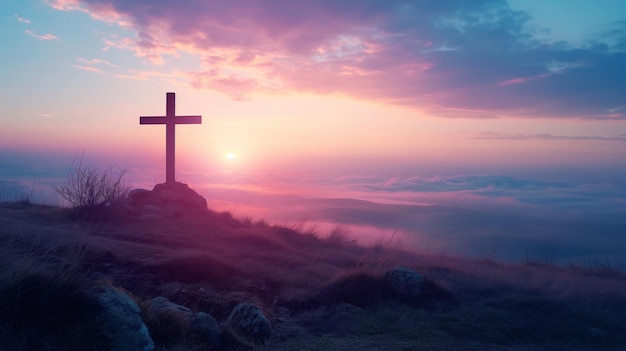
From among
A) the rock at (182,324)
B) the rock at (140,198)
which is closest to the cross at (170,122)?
the rock at (140,198)

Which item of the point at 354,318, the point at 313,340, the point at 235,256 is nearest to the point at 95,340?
the point at 313,340

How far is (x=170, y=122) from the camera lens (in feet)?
55.7

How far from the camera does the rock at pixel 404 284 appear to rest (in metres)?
9.16

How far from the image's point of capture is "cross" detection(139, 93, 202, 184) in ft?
55.2

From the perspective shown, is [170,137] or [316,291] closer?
[316,291]

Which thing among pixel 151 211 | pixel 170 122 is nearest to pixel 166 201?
pixel 151 211

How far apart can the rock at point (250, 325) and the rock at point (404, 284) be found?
297cm

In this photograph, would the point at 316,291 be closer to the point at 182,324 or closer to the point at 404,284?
the point at 404,284

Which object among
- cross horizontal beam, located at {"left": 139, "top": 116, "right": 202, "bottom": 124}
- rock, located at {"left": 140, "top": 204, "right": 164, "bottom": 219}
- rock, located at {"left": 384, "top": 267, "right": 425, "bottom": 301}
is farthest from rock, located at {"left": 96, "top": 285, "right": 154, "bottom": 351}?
cross horizontal beam, located at {"left": 139, "top": 116, "right": 202, "bottom": 124}

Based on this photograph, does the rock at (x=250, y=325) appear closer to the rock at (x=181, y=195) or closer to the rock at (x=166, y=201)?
the rock at (x=166, y=201)

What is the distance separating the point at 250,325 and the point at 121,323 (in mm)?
1922

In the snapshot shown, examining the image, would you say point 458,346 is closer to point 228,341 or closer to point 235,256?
point 228,341

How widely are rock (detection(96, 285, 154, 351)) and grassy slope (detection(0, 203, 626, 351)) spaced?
1.11ft

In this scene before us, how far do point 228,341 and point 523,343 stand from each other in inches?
157
